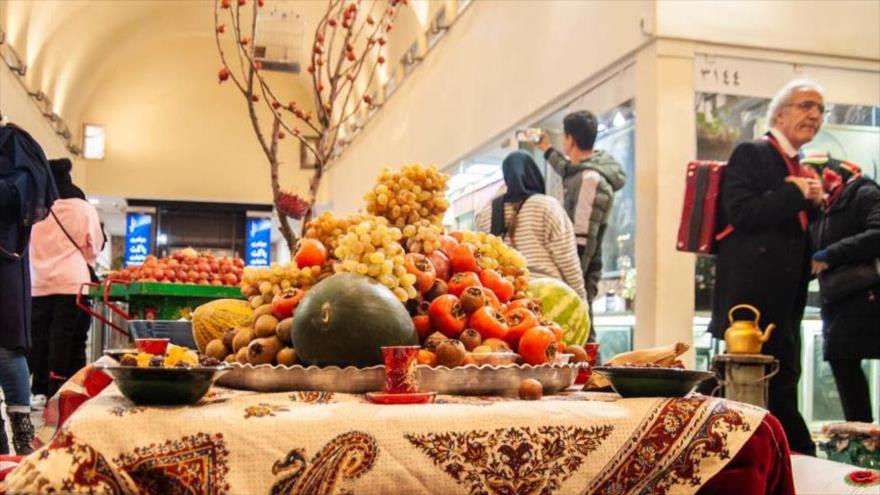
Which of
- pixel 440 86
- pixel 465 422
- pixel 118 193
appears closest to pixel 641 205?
pixel 465 422

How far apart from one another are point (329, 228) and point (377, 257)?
15.9 inches

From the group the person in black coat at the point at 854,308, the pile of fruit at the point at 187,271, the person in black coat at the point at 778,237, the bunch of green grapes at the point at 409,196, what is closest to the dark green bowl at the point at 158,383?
the bunch of green grapes at the point at 409,196

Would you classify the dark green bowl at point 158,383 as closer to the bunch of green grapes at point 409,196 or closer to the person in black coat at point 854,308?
the bunch of green grapes at point 409,196

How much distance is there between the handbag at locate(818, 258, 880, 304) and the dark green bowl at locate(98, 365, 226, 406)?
3917 millimetres

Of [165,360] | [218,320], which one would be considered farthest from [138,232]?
[165,360]

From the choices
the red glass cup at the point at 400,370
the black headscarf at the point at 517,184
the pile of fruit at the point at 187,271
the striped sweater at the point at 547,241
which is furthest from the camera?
the pile of fruit at the point at 187,271

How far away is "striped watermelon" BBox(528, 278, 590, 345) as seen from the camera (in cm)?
256

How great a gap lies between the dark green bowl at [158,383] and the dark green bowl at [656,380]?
72 cm

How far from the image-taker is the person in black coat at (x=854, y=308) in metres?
4.42

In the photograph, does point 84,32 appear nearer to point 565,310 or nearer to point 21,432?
point 21,432

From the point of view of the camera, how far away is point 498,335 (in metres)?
1.92

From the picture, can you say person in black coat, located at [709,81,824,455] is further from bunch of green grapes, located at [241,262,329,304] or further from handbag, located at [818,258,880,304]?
bunch of green grapes, located at [241,262,329,304]

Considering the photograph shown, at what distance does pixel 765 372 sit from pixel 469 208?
19.8ft

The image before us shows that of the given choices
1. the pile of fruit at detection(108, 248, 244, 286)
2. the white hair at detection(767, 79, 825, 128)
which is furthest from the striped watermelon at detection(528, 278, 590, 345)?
the pile of fruit at detection(108, 248, 244, 286)
